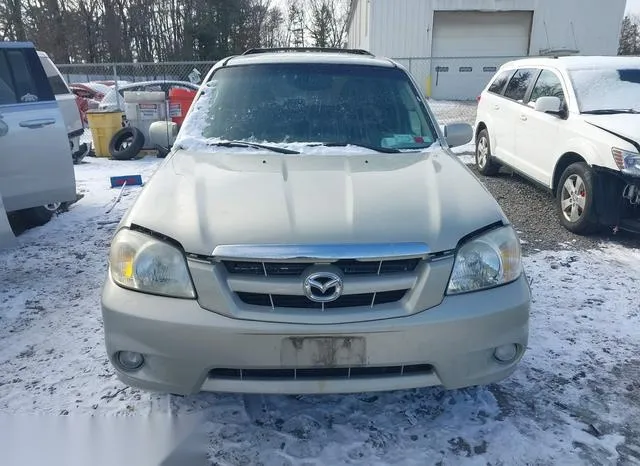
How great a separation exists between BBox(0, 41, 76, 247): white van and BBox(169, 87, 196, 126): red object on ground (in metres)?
5.69

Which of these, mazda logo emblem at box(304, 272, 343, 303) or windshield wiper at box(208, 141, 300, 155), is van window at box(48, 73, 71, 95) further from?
mazda logo emblem at box(304, 272, 343, 303)

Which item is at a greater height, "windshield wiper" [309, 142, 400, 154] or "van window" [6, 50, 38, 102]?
"van window" [6, 50, 38, 102]

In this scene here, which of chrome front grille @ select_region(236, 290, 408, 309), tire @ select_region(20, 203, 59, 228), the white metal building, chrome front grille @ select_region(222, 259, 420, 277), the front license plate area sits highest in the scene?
the white metal building

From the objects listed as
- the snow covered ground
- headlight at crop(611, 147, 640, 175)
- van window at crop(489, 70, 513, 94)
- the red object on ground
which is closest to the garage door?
the red object on ground

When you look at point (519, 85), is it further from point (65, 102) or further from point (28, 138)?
point (65, 102)

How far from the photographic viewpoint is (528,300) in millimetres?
2229

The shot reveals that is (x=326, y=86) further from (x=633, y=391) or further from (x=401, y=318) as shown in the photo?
(x=633, y=391)

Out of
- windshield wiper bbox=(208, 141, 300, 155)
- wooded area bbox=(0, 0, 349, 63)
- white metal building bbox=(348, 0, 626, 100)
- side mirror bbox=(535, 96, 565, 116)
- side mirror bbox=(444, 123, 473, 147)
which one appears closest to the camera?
windshield wiper bbox=(208, 141, 300, 155)

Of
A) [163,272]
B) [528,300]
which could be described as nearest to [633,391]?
[528,300]

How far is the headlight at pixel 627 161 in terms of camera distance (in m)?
4.58

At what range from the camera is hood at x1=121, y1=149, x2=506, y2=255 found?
2.12 m

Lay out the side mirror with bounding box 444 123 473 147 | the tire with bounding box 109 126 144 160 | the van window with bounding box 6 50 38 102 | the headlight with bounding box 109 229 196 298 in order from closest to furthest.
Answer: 1. the headlight with bounding box 109 229 196 298
2. the side mirror with bounding box 444 123 473 147
3. the van window with bounding box 6 50 38 102
4. the tire with bounding box 109 126 144 160

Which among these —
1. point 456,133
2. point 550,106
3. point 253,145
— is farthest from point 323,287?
point 550,106

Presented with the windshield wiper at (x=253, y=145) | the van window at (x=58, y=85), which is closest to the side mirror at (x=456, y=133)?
the windshield wiper at (x=253, y=145)
